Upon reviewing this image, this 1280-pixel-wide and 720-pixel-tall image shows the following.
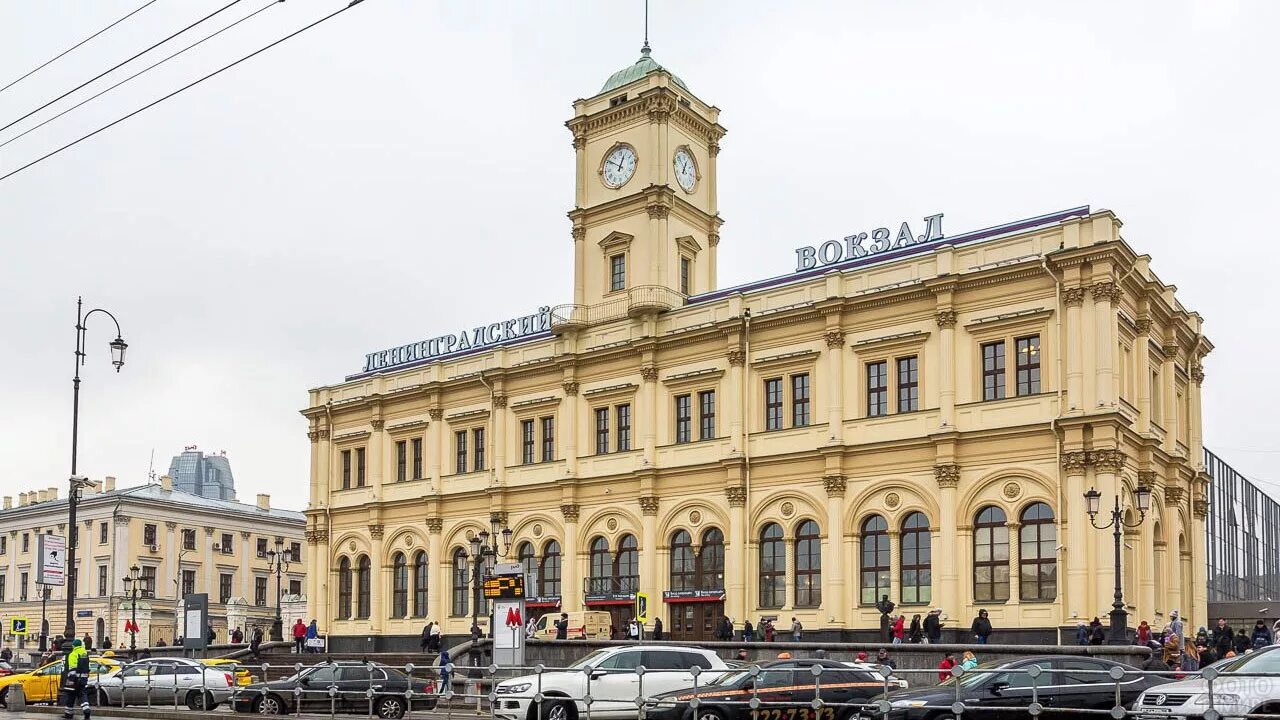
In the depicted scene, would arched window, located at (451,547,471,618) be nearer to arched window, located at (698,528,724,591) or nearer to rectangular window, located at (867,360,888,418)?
arched window, located at (698,528,724,591)

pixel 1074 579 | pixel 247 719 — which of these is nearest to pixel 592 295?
pixel 1074 579

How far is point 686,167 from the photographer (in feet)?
194

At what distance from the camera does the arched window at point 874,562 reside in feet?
156

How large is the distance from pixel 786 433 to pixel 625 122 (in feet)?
53.1

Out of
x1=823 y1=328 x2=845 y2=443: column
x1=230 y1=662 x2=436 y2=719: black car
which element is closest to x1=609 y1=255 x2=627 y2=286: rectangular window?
x1=823 y1=328 x2=845 y2=443: column

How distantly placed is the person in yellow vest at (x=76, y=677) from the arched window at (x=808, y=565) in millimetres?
26473

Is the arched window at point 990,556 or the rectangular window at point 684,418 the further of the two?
the rectangular window at point 684,418

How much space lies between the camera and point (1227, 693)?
18.6 metres

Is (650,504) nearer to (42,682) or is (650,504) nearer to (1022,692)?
(42,682)

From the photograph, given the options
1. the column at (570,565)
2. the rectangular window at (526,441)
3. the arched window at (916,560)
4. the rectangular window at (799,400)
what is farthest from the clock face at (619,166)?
the arched window at (916,560)

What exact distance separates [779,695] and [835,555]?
2529 cm

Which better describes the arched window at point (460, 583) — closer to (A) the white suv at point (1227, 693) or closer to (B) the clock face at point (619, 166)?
(B) the clock face at point (619, 166)

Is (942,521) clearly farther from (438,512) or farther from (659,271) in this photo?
(438,512)

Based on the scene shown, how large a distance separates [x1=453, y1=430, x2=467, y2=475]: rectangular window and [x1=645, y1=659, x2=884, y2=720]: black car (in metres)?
39.4
